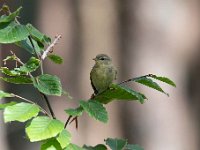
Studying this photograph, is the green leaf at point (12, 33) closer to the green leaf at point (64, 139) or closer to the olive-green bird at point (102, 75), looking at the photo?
the green leaf at point (64, 139)

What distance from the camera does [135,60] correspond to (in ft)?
18.7

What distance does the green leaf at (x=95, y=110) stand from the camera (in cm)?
171

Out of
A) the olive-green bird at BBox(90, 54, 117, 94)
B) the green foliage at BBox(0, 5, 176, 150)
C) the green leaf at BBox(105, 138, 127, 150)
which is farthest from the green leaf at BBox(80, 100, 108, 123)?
the olive-green bird at BBox(90, 54, 117, 94)

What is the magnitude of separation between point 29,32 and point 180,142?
4026 mm

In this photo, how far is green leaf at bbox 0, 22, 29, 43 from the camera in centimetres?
169

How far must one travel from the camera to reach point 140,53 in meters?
5.65

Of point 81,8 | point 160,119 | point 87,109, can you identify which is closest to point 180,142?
point 160,119

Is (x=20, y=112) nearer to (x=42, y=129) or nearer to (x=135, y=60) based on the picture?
(x=42, y=129)

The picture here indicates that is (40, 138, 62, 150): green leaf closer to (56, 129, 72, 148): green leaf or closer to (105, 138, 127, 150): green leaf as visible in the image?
(56, 129, 72, 148): green leaf

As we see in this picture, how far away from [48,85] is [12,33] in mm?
172

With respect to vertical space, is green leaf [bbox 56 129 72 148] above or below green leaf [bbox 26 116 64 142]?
below

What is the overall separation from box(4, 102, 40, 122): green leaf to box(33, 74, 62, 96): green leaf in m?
0.06

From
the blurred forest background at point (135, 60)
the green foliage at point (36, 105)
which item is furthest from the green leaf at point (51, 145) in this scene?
the blurred forest background at point (135, 60)

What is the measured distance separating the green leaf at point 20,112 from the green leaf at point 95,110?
0.14m
